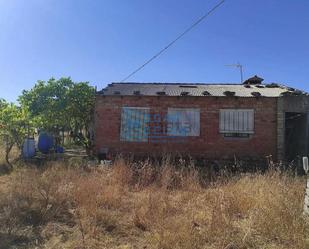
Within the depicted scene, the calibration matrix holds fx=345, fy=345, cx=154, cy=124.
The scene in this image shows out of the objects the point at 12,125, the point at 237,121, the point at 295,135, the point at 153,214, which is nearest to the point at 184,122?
the point at 237,121

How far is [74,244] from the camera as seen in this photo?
5.15 m

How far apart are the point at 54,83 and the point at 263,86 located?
36.8 ft

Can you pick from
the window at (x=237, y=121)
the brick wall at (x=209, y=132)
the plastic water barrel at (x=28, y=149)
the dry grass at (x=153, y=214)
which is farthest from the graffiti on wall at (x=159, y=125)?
the dry grass at (x=153, y=214)

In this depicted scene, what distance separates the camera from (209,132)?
15078 millimetres

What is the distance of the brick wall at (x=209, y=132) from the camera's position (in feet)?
49.3

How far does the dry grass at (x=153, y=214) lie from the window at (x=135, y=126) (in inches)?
255

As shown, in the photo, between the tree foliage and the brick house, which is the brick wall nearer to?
the brick house

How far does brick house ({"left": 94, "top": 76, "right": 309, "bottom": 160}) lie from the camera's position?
15.0 m

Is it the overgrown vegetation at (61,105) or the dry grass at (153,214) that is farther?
the overgrown vegetation at (61,105)

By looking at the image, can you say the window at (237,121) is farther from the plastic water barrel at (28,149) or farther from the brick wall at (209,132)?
the plastic water barrel at (28,149)

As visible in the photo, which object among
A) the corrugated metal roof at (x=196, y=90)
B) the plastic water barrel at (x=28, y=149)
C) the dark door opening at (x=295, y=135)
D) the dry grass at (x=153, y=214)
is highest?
the corrugated metal roof at (x=196, y=90)

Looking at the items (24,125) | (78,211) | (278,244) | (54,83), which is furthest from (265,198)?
(54,83)

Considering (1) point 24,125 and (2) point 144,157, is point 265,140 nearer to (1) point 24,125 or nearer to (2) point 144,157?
(2) point 144,157

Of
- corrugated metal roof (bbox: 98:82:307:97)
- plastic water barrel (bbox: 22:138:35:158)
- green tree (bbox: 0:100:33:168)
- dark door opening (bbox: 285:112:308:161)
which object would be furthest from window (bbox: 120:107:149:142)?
dark door opening (bbox: 285:112:308:161)
